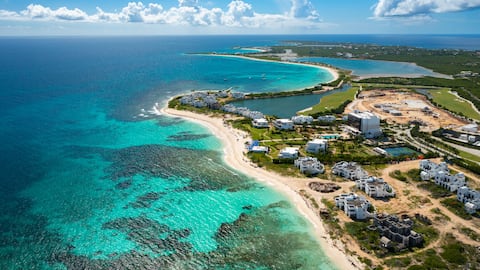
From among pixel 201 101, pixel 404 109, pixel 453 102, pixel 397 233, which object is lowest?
pixel 397 233

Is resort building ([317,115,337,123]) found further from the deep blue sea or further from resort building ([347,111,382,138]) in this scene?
the deep blue sea

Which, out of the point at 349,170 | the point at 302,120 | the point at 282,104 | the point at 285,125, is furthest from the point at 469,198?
the point at 282,104

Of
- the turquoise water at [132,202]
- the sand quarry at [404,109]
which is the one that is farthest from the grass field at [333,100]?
the turquoise water at [132,202]

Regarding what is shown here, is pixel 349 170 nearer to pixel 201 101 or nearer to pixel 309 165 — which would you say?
pixel 309 165

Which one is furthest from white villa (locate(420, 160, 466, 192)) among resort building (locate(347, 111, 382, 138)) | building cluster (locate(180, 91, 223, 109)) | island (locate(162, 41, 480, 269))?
building cluster (locate(180, 91, 223, 109))

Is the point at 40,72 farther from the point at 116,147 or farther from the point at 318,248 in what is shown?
the point at 318,248

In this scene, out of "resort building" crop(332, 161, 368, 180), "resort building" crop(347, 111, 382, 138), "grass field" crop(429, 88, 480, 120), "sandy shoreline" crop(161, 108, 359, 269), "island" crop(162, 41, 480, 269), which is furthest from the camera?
"grass field" crop(429, 88, 480, 120)

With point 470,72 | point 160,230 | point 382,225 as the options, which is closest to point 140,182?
point 160,230
